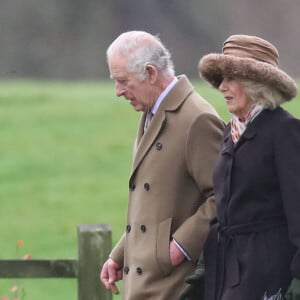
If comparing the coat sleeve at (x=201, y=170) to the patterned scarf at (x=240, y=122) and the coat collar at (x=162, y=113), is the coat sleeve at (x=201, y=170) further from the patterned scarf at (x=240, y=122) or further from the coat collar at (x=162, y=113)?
the patterned scarf at (x=240, y=122)

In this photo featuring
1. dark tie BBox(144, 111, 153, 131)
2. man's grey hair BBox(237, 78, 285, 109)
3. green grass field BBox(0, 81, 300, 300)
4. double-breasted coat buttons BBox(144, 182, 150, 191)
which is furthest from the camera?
green grass field BBox(0, 81, 300, 300)

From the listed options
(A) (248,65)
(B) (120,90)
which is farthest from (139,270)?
(A) (248,65)

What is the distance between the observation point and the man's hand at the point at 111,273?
6.14m

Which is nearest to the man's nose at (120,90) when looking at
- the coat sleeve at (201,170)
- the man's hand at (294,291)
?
the coat sleeve at (201,170)

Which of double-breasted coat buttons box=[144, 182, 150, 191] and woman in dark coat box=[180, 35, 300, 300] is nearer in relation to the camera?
woman in dark coat box=[180, 35, 300, 300]

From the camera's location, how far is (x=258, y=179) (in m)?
5.20

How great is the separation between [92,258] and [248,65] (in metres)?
2.10

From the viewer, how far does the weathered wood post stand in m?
7.02

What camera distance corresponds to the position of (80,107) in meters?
21.9

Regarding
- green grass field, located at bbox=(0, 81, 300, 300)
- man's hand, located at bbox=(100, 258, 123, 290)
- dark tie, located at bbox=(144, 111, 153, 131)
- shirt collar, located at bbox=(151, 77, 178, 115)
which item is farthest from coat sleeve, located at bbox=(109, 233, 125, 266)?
green grass field, located at bbox=(0, 81, 300, 300)

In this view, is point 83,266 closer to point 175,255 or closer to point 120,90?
point 175,255

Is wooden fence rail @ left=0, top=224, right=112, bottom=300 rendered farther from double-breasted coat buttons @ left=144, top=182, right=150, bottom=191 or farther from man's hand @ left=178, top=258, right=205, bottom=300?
man's hand @ left=178, top=258, right=205, bottom=300

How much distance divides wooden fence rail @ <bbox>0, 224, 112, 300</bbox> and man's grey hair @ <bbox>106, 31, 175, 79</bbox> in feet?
4.72

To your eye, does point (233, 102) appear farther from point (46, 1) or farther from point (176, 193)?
point (46, 1)
